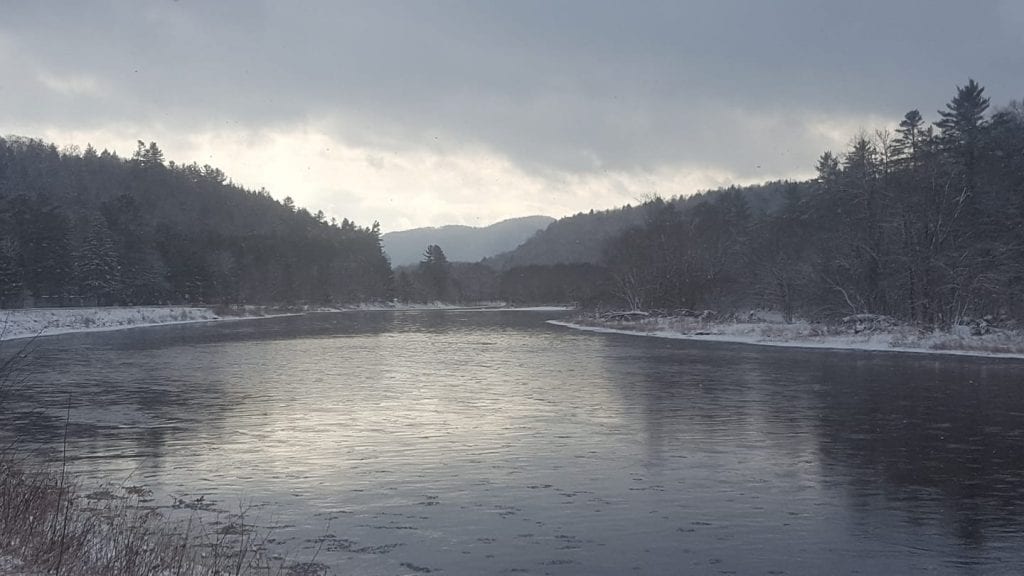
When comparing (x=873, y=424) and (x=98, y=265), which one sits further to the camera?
(x=98, y=265)

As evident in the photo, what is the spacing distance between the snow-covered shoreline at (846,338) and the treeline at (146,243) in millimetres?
65417

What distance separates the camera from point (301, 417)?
1820 cm

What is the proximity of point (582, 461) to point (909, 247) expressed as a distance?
4405 centimetres

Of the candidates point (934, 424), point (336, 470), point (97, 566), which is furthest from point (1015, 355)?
point (97, 566)

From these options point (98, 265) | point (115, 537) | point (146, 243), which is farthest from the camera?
point (146, 243)

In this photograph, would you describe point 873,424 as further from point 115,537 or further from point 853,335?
point 853,335

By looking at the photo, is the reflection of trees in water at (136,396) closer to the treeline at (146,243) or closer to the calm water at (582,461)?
the calm water at (582,461)

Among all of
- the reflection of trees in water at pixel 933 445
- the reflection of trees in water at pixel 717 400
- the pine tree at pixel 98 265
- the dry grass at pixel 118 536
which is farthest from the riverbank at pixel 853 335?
the pine tree at pixel 98 265

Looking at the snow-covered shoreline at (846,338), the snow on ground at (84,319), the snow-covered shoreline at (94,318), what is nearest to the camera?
the snow-covered shoreline at (846,338)

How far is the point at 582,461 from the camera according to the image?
13398mm

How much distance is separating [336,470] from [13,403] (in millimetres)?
12948

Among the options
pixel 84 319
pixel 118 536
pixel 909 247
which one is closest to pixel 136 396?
pixel 118 536

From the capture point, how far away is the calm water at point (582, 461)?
8609 millimetres

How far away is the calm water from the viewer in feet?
28.2
